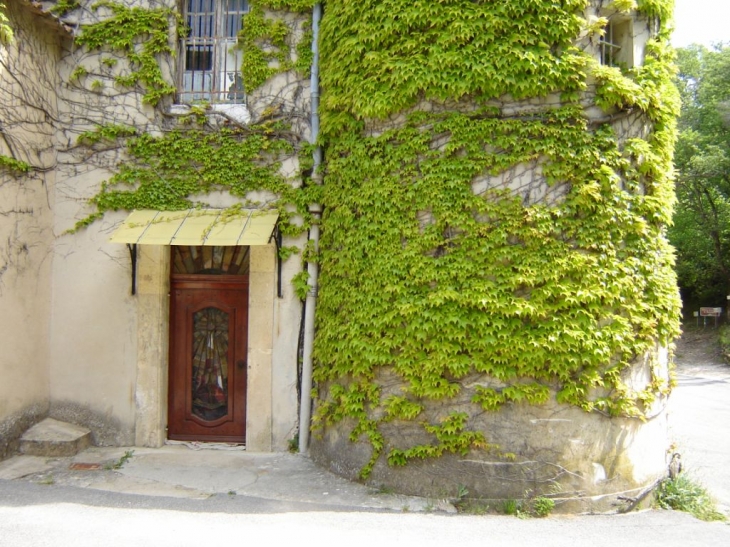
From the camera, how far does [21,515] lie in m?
5.09

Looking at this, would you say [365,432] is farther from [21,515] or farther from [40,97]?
A: [40,97]

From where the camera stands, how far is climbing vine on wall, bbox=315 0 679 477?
5.69 m

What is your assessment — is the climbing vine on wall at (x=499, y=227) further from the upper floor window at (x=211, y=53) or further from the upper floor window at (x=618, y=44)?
the upper floor window at (x=211, y=53)

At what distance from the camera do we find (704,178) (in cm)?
2303

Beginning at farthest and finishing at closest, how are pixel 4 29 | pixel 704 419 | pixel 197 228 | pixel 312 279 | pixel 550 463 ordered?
pixel 704 419 < pixel 312 279 < pixel 197 228 < pixel 4 29 < pixel 550 463

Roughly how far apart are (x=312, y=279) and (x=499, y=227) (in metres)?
2.37

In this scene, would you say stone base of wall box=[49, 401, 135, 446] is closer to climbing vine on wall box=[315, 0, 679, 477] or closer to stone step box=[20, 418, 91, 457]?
stone step box=[20, 418, 91, 457]

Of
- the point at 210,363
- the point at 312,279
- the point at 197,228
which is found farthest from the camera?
the point at 210,363

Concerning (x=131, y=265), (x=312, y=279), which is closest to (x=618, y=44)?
(x=312, y=279)

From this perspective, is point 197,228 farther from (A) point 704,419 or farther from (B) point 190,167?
(A) point 704,419

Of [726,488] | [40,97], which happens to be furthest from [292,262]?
[726,488]

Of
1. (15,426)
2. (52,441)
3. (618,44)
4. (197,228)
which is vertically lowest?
(52,441)

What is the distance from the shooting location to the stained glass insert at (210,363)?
763cm

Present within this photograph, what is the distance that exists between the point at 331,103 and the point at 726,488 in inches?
241
